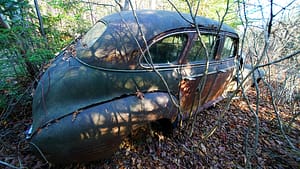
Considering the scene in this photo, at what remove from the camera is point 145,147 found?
9.12ft

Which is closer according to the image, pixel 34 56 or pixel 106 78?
pixel 106 78

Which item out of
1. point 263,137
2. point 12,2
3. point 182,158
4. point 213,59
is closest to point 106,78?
point 182,158

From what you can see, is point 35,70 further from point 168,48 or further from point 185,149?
point 185,149

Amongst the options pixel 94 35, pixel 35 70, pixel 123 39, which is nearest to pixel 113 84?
pixel 123 39

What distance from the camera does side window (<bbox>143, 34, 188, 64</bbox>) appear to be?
2.45m

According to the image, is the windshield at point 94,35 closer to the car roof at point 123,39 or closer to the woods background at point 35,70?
the car roof at point 123,39

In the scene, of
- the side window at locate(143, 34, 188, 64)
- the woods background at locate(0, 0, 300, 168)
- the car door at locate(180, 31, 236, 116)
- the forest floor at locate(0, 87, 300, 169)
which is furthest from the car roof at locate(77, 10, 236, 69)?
the forest floor at locate(0, 87, 300, 169)

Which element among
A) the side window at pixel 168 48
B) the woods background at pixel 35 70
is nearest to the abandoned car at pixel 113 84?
the side window at pixel 168 48

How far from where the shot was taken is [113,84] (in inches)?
87.4

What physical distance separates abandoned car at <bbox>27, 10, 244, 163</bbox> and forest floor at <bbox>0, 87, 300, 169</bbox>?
0.49 meters

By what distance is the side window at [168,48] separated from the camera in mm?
2453

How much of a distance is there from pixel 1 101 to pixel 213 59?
13.4 feet

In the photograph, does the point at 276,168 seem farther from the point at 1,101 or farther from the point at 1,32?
the point at 1,32

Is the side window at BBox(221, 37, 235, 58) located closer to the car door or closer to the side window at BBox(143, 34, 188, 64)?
the car door
